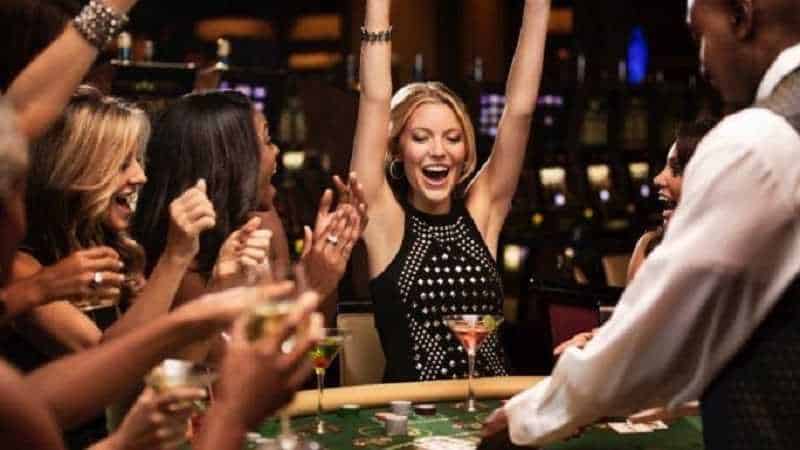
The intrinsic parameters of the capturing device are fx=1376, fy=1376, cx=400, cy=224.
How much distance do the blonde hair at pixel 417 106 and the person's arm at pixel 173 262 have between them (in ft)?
3.24

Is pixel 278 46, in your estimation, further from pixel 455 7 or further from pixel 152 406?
pixel 152 406

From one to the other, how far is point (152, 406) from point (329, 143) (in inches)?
286

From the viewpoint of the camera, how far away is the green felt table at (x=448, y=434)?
9.35 ft

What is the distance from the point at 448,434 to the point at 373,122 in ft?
3.60

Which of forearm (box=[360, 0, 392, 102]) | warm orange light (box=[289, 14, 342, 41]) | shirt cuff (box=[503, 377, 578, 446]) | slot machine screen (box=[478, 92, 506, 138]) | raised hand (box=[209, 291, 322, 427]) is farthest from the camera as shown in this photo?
warm orange light (box=[289, 14, 342, 41])

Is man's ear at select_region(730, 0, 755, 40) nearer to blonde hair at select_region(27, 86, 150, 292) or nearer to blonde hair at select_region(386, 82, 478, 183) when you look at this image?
blonde hair at select_region(27, 86, 150, 292)

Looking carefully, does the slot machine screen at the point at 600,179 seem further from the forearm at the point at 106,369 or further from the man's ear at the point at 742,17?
the forearm at the point at 106,369

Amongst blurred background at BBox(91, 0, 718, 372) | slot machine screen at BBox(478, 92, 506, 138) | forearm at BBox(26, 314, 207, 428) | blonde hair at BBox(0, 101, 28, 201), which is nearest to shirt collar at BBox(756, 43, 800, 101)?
forearm at BBox(26, 314, 207, 428)

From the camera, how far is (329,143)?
898 cm

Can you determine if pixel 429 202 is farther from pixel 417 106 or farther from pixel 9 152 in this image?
pixel 9 152

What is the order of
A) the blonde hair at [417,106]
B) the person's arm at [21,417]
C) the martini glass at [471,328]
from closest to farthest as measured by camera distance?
the person's arm at [21,417], the martini glass at [471,328], the blonde hair at [417,106]

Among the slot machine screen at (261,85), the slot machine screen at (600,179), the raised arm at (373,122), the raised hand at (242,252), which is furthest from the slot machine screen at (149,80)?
the raised hand at (242,252)

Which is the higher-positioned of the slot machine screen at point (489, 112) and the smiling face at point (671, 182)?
the slot machine screen at point (489, 112)

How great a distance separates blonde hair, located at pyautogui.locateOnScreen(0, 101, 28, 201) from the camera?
1.47 meters
